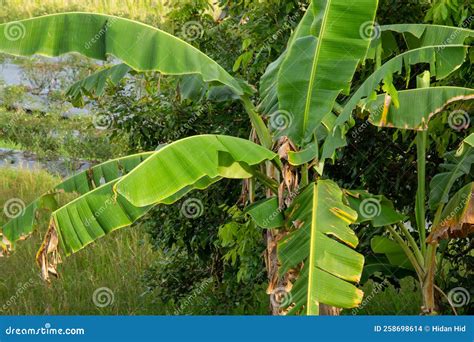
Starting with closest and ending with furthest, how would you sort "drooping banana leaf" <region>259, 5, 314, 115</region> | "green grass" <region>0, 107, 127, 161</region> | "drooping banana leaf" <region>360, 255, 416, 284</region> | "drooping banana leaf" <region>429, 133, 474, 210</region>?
"drooping banana leaf" <region>259, 5, 314, 115</region> → "drooping banana leaf" <region>429, 133, 474, 210</region> → "drooping banana leaf" <region>360, 255, 416, 284</region> → "green grass" <region>0, 107, 127, 161</region>

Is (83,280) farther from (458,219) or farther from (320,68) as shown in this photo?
(320,68)

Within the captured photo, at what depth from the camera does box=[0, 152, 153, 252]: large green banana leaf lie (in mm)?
5137

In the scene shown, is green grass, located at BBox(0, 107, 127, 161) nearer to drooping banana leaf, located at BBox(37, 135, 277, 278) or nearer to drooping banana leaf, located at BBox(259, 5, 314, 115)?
drooping banana leaf, located at BBox(259, 5, 314, 115)

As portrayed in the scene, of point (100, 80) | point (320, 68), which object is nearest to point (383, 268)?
point (320, 68)

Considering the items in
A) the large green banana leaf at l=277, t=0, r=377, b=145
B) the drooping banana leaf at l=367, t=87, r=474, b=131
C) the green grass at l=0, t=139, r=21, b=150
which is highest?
the large green banana leaf at l=277, t=0, r=377, b=145

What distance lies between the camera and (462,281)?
6270 millimetres

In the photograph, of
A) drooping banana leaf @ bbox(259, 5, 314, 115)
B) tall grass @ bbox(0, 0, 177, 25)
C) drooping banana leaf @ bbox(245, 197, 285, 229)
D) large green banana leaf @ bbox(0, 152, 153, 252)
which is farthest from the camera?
tall grass @ bbox(0, 0, 177, 25)

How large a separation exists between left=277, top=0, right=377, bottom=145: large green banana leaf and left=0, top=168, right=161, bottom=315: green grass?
13.5 feet

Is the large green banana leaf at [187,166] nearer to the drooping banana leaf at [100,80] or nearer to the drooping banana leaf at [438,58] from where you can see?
the drooping banana leaf at [438,58]

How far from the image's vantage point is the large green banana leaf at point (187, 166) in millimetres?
4148

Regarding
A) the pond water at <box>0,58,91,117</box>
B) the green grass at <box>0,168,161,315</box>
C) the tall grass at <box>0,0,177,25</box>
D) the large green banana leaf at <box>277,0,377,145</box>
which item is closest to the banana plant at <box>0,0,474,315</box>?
the large green banana leaf at <box>277,0,377,145</box>

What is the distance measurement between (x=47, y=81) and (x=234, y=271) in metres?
9.32

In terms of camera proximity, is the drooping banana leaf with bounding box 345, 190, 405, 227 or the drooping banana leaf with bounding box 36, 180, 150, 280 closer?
the drooping banana leaf with bounding box 36, 180, 150, 280

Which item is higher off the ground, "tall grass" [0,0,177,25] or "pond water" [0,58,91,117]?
"tall grass" [0,0,177,25]
